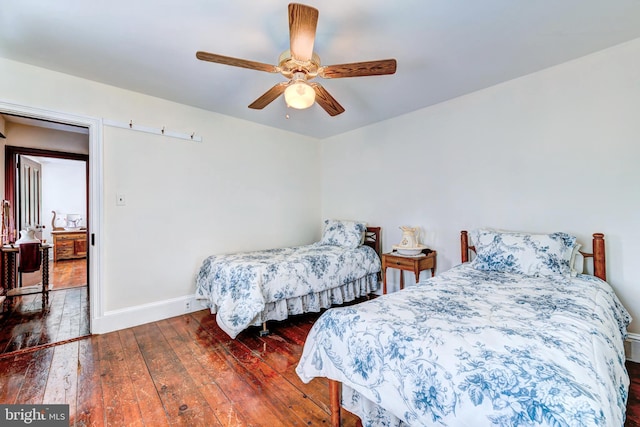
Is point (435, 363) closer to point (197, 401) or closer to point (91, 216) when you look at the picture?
point (197, 401)

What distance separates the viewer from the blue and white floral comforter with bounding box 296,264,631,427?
0.84 metres

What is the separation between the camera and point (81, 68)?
239 centimetres

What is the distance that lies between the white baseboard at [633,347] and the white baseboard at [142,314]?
3911 mm

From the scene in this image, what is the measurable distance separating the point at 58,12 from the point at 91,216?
1.72 m

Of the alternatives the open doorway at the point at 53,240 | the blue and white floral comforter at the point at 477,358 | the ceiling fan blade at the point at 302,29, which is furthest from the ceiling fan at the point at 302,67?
the open doorway at the point at 53,240

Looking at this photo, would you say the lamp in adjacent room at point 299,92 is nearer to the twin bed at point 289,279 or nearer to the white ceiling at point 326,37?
the white ceiling at point 326,37

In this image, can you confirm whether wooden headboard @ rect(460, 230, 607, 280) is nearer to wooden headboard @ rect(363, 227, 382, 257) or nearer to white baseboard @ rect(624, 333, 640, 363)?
white baseboard @ rect(624, 333, 640, 363)

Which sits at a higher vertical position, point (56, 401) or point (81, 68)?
point (81, 68)

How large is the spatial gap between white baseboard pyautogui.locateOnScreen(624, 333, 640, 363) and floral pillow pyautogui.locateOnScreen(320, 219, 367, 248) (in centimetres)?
244

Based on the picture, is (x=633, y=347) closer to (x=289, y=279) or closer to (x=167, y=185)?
(x=289, y=279)

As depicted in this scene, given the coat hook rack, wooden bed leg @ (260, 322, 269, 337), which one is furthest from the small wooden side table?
the coat hook rack

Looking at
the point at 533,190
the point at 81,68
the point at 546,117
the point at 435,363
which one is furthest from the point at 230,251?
the point at 546,117

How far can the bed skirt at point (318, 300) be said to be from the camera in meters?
2.73

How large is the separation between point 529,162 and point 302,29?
7.58 ft
